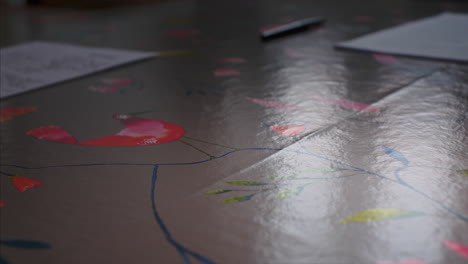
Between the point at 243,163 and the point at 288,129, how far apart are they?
23 centimetres

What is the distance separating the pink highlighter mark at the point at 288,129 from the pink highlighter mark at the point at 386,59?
783 millimetres

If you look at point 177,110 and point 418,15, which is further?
point 418,15

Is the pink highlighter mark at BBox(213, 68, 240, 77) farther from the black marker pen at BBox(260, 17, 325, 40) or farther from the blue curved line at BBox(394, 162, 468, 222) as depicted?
the blue curved line at BBox(394, 162, 468, 222)

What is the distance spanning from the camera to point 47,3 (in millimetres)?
3994

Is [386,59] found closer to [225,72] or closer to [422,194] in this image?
[225,72]

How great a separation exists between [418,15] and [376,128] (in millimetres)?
2002

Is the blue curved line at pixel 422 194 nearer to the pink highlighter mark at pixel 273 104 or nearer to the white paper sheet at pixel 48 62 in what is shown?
the pink highlighter mark at pixel 273 104

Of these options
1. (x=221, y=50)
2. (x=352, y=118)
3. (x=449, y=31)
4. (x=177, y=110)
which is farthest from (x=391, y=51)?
(x=177, y=110)

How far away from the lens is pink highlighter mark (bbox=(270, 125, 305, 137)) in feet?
3.70

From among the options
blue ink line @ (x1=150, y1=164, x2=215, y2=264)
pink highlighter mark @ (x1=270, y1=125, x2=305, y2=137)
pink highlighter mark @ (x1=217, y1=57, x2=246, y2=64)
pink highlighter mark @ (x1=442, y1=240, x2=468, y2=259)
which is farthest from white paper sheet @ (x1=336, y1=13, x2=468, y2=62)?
blue ink line @ (x1=150, y1=164, x2=215, y2=264)

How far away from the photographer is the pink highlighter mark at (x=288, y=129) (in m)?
1.13

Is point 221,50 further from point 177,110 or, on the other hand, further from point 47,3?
point 47,3

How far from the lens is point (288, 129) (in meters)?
1.16

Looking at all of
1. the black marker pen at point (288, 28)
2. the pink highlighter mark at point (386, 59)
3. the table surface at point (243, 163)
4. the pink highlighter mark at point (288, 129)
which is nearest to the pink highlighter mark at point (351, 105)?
the table surface at point (243, 163)
